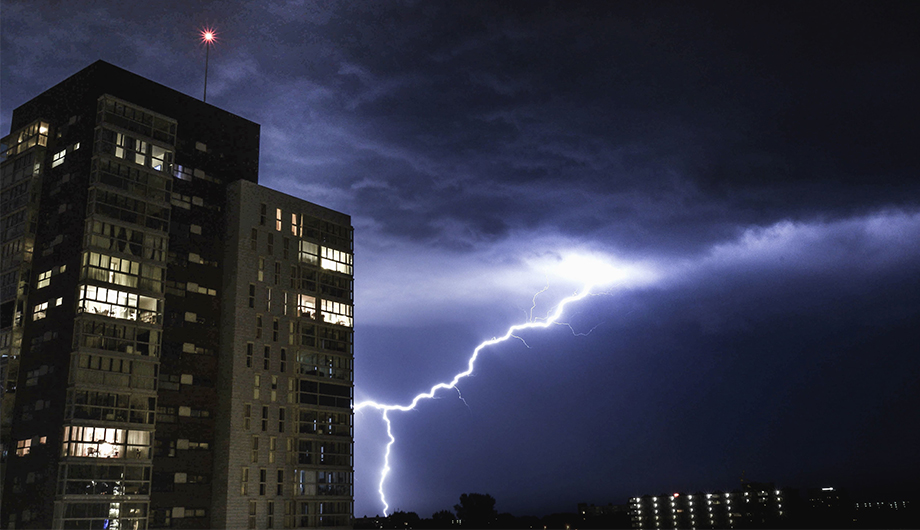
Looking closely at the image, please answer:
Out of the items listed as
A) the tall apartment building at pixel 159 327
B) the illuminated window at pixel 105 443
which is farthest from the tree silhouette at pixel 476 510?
the illuminated window at pixel 105 443

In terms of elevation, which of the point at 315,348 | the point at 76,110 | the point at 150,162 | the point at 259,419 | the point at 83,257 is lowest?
the point at 259,419

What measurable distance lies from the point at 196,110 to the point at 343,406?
121ft

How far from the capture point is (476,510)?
179 m

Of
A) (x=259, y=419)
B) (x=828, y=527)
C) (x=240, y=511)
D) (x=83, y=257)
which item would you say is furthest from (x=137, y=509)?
(x=828, y=527)

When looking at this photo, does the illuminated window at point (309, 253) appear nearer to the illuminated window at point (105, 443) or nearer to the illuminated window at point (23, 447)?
the illuminated window at point (105, 443)

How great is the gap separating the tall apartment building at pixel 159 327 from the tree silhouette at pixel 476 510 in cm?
10293

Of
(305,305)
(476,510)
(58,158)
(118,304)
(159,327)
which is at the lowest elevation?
(476,510)

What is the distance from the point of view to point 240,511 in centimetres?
7038

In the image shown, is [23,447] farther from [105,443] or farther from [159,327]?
[159,327]

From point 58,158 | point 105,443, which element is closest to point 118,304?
point 105,443

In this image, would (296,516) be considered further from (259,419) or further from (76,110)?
(76,110)

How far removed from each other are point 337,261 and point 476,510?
4363 inches

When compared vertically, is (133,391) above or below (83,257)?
below

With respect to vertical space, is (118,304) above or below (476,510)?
above
